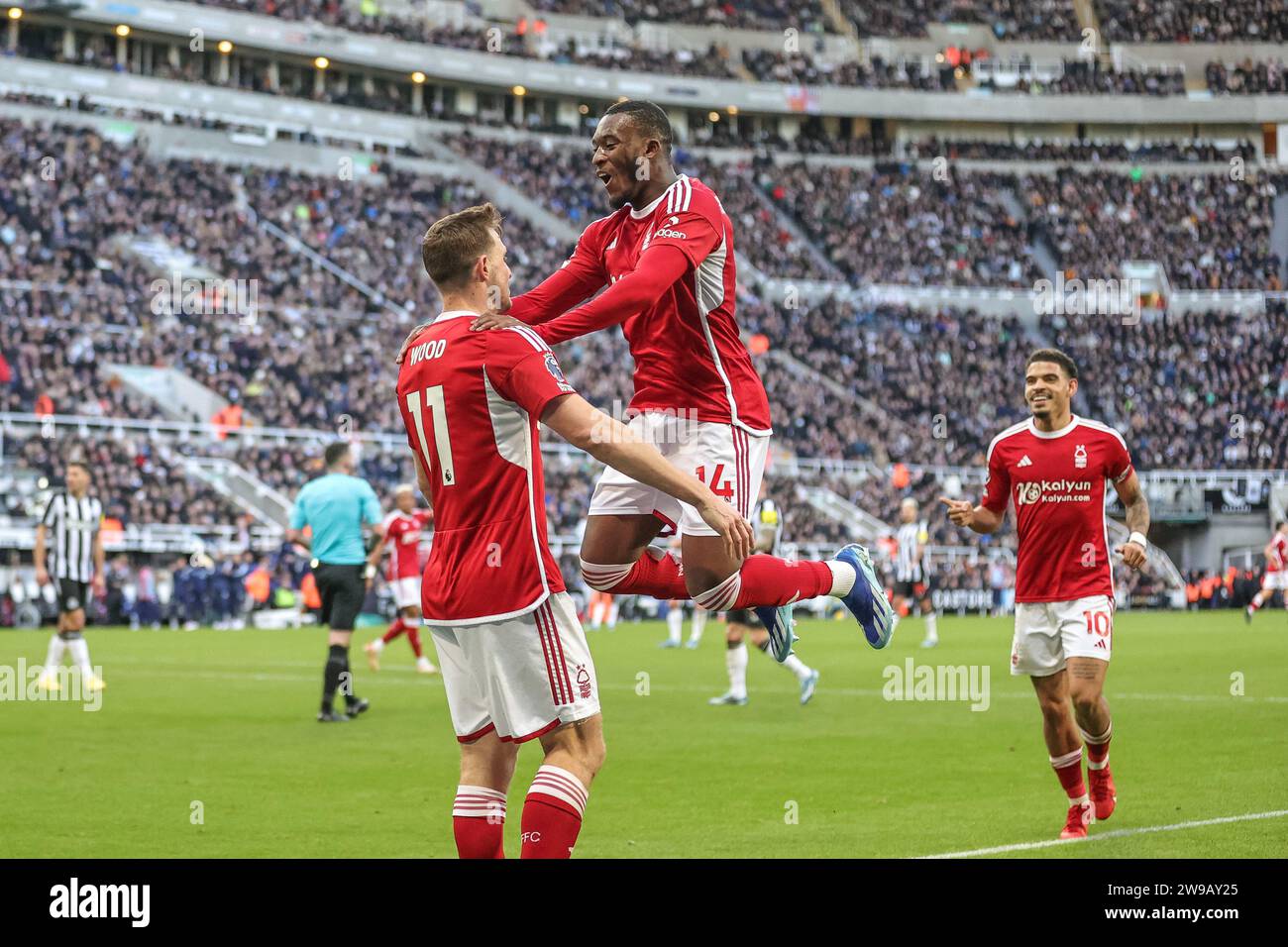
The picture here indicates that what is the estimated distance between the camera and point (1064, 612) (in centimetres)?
918

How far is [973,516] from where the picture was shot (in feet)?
31.0

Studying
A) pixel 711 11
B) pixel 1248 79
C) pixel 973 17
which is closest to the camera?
pixel 711 11

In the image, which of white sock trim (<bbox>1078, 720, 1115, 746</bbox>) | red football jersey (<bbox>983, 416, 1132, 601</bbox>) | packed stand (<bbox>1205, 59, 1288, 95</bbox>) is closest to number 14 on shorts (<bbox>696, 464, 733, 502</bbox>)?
red football jersey (<bbox>983, 416, 1132, 601</bbox>)

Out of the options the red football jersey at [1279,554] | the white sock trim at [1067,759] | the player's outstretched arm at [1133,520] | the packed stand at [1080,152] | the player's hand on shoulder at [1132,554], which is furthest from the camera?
the packed stand at [1080,152]

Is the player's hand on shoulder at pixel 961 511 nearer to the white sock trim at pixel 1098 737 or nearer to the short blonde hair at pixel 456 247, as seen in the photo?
the white sock trim at pixel 1098 737

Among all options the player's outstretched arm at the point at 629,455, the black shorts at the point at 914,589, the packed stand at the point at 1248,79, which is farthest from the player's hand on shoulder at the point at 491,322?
the packed stand at the point at 1248,79

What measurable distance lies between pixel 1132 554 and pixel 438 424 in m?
4.79

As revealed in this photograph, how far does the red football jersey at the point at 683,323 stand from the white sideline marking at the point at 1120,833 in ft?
7.52

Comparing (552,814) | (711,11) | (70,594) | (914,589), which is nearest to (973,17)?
(711,11)

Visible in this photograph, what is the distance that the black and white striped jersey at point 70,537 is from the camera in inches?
662

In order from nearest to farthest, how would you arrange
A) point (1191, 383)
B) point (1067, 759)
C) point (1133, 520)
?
point (1067, 759), point (1133, 520), point (1191, 383)

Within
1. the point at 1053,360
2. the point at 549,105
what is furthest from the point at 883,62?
the point at 1053,360

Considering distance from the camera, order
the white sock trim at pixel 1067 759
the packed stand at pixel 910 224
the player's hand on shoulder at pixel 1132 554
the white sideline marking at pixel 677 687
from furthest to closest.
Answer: the packed stand at pixel 910 224 → the white sideline marking at pixel 677 687 → the player's hand on shoulder at pixel 1132 554 → the white sock trim at pixel 1067 759

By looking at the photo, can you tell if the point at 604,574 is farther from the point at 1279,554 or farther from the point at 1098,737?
the point at 1279,554
